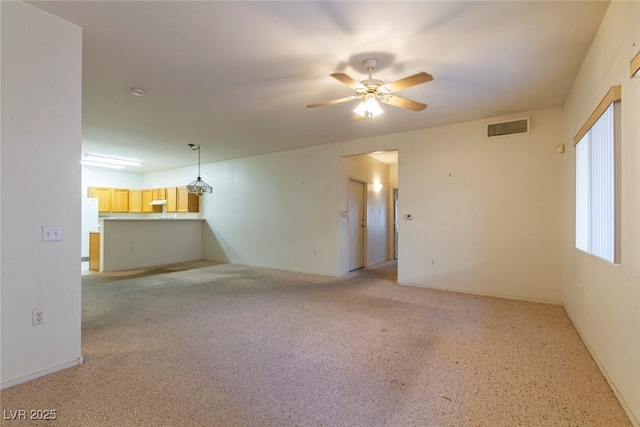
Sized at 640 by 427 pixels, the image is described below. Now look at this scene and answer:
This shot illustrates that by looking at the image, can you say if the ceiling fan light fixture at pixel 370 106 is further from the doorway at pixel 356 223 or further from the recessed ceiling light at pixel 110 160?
the recessed ceiling light at pixel 110 160

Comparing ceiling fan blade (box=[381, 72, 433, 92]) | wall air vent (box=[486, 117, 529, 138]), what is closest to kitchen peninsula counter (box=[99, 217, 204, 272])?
ceiling fan blade (box=[381, 72, 433, 92])

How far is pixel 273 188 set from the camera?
688cm

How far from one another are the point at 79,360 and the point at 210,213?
614cm

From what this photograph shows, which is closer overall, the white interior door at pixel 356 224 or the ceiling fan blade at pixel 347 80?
the ceiling fan blade at pixel 347 80

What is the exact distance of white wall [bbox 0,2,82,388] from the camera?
2.01 metres

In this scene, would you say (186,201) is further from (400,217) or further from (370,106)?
(370,106)

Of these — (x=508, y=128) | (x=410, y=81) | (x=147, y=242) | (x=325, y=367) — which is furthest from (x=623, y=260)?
(x=147, y=242)

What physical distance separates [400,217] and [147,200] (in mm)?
8095

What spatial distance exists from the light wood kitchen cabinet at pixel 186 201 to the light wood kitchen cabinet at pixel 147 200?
1.55m

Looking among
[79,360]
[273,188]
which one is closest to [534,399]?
[79,360]

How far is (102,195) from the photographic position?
356 inches

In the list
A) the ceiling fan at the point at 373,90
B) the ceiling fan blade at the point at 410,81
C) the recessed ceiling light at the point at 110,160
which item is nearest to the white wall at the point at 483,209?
the ceiling fan at the point at 373,90

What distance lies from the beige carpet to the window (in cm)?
97

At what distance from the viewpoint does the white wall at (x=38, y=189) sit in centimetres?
201
